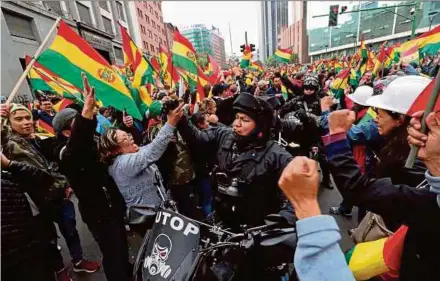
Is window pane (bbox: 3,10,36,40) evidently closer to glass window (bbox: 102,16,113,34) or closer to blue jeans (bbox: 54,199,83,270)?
glass window (bbox: 102,16,113,34)

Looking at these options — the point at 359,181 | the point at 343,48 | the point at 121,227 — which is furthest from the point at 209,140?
the point at 343,48

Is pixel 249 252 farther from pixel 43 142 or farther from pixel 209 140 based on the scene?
pixel 43 142

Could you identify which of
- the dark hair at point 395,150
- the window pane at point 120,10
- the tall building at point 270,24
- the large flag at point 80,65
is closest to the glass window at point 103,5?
the window pane at point 120,10

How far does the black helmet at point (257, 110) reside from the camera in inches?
82.8

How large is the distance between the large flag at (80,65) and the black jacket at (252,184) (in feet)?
5.16

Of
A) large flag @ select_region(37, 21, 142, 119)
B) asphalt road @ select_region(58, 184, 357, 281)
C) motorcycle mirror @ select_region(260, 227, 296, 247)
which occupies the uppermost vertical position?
large flag @ select_region(37, 21, 142, 119)

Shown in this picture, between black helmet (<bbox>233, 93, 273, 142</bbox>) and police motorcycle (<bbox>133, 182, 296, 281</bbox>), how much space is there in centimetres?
99

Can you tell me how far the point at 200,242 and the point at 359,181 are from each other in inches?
38.2

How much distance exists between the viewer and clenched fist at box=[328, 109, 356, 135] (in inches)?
50.5

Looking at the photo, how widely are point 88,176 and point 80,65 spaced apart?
125 cm

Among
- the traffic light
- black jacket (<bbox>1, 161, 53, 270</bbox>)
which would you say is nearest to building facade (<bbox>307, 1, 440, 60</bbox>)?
the traffic light

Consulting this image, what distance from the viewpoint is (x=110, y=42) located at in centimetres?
2609

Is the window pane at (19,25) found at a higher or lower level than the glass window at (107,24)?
lower

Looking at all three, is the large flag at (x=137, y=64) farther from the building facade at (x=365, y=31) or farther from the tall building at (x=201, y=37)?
the tall building at (x=201, y=37)
